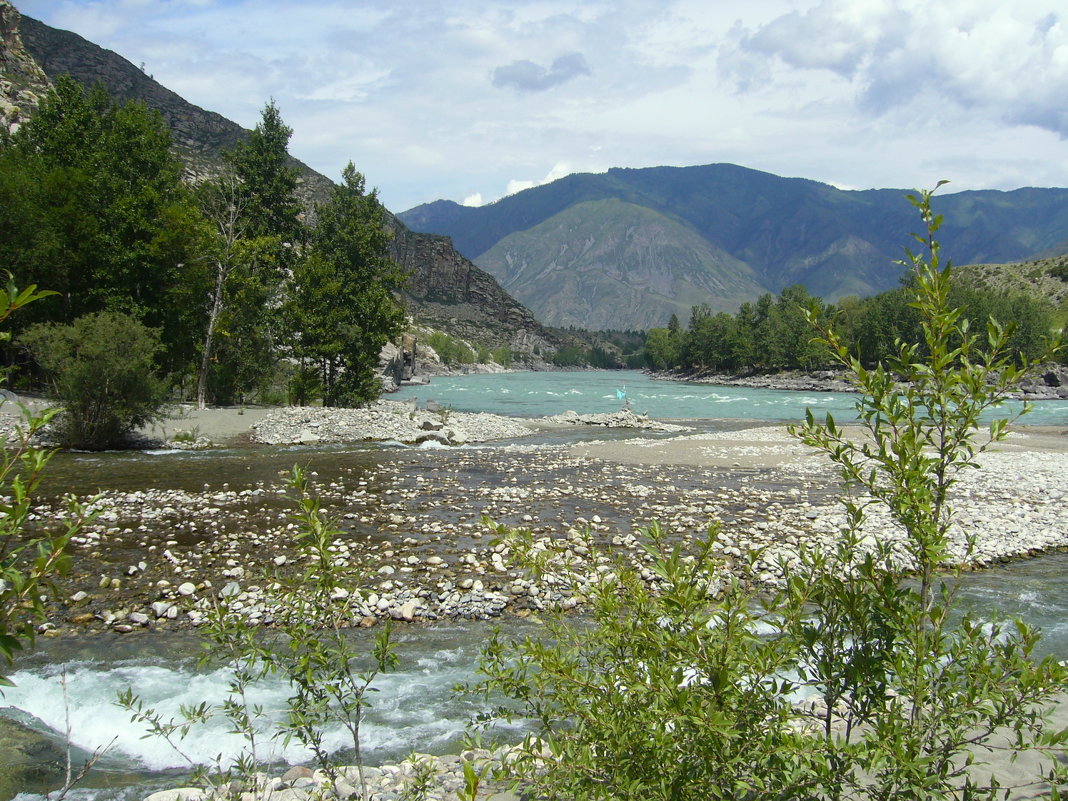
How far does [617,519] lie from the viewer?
15289 millimetres

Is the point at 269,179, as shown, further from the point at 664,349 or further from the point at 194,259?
the point at 664,349

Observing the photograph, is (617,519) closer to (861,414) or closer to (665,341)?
(861,414)

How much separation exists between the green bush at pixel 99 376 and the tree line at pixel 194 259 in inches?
49.2

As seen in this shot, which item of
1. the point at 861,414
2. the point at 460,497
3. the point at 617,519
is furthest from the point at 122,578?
the point at 861,414

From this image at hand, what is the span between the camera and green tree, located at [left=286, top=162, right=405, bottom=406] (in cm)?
3472

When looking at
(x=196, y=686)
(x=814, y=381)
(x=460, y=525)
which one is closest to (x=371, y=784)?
(x=196, y=686)

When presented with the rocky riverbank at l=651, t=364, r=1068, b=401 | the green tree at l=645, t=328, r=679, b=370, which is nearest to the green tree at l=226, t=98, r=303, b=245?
the rocky riverbank at l=651, t=364, r=1068, b=401

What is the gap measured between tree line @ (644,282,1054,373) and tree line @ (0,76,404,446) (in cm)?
6216

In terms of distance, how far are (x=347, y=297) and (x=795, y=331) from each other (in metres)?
100

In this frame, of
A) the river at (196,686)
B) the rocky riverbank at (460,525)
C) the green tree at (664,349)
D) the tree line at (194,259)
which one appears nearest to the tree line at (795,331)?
the green tree at (664,349)

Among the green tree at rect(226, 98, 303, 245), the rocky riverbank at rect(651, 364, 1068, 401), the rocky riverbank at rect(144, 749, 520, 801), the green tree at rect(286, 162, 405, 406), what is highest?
the green tree at rect(226, 98, 303, 245)

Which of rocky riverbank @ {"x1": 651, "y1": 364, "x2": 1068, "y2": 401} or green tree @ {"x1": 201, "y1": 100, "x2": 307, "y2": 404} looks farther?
rocky riverbank @ {"x1": 651, "y1": 364, "x2": 1068, "y2": 401}

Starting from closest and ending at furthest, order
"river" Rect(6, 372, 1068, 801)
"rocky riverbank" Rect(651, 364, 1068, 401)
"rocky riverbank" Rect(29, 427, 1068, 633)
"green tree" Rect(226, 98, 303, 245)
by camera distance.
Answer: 1. "river" Rect(6, 372, 1068, 801)
2. "rocky riverbank" Rect(29, 427, 1068, 633)
3. "green tree" Rect(226, 98, 303, 245)
4. "rocky riverbank" Rect(651, 364, 1068, 401)

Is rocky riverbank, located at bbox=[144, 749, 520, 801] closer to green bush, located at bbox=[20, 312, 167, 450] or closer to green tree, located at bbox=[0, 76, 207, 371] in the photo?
green bush, located at bbox=[20, 312, 167, 450]
